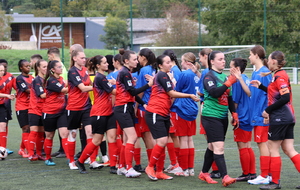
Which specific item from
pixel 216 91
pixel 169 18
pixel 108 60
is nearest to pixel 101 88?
pixel 108 60

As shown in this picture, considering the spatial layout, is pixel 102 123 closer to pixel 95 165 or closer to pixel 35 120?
pixel 95 165

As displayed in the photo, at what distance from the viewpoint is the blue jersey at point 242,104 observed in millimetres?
6699

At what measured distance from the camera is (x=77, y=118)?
7836 millimetres

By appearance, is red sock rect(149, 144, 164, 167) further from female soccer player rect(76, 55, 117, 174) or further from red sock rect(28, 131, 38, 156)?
red sock rect(28, 131, 38, 156)

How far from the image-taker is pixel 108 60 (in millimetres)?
8406

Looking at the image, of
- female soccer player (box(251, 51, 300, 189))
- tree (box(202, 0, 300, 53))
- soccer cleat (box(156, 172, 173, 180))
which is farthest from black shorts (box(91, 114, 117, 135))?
tree (box(202, 0, 300, 53))

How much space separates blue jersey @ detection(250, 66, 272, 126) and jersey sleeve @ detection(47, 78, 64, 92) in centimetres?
323

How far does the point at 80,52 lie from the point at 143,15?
25.2m

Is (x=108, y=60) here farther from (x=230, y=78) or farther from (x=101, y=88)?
(x=230, y=78)

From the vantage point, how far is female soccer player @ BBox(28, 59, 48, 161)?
8539 millimetres

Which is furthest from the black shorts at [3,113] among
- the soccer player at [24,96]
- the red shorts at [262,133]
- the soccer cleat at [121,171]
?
the red shorts at [262,133]

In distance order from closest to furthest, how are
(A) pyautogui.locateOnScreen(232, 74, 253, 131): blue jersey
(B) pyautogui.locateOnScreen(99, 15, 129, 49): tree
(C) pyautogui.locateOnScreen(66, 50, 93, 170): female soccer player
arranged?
1. (A) pyautogui.locateOnScreen(232, 74, 253, 131): blue jersey
2. (C) pyautogui.locateOnScreen(66, 50, 93, 170): female soccer player
3. (B) pyautogui.locateOnScreen(99, 15, 129, 49): tree

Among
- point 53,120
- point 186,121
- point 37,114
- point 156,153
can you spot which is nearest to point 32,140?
point 37,114

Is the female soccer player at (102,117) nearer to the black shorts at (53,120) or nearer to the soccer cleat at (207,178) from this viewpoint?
the black shorts at (53,120)
